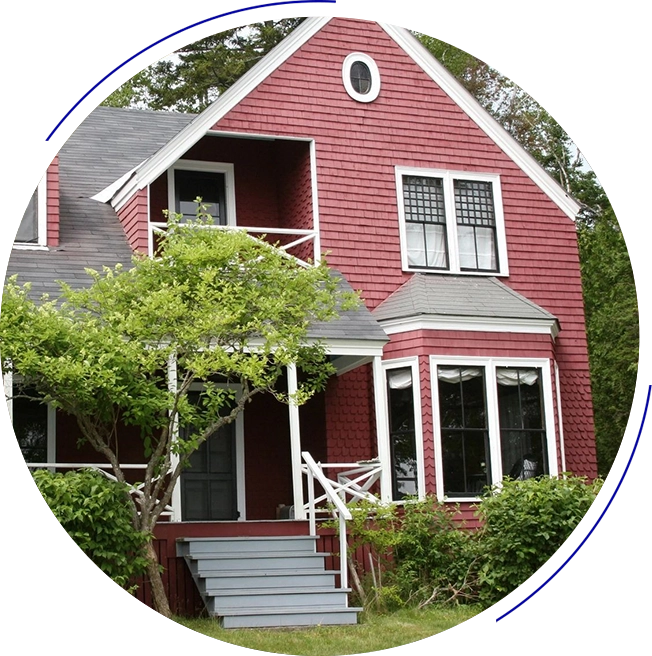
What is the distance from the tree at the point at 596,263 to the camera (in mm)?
11414

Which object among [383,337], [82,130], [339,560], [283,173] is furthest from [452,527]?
[82,130]

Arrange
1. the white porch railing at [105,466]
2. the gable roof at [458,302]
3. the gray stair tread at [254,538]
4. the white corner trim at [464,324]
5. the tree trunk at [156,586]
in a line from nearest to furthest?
the tree trunk at [156,586], the white porch railing at [105,466], the gray stair tread at [254,538], the white corner trim at [464,324], the gable roof at [458,302]

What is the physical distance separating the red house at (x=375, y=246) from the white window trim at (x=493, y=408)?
1.0 inches

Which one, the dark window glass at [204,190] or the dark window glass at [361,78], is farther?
the dark window glass at [204,190]

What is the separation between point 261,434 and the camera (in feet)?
47.2

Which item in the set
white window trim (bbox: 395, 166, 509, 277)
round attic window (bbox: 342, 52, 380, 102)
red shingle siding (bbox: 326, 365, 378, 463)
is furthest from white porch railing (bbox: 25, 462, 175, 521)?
round attic window (bbox: 342, 52, 380, 102)

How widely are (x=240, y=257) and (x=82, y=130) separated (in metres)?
5.31

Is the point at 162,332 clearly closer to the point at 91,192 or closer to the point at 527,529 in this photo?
the point at 527,529

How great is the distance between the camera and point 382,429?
1312 cm

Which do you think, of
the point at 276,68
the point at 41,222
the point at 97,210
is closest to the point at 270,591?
the point at 41,222

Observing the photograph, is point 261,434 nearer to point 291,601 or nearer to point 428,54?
point 291,601

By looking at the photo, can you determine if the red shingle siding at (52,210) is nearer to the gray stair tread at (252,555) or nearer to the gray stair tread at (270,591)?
the gray stair tread at (252,555)

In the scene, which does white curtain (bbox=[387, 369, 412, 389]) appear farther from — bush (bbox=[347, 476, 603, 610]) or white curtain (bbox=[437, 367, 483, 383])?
bush (bbox=[347, 476, 603, 610])

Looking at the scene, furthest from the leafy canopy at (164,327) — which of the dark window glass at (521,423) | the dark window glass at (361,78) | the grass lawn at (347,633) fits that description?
the dark window glass at (361,78)
